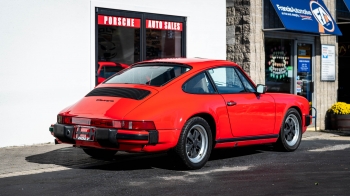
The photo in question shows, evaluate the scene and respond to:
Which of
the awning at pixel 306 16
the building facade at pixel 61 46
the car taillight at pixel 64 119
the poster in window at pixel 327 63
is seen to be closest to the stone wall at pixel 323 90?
the poster in window at pixel 327 63

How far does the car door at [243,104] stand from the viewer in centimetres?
914

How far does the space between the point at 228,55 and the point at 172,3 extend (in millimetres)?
2493

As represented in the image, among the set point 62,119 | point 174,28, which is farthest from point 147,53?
point 62,119

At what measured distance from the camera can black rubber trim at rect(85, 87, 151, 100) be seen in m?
8.28

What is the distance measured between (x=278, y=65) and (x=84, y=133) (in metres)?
9.35

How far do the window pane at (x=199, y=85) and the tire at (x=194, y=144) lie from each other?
50 cm

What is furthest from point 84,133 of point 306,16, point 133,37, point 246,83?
point 306,16

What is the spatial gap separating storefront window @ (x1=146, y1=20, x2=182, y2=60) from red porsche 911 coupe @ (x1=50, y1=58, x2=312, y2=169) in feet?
14.1

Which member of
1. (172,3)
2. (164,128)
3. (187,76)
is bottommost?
(164,128)

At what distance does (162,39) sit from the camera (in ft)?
46.4

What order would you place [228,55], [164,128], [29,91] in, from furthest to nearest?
[228,55] < [29,91] < [164,128]

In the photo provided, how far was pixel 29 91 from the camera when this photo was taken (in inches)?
452

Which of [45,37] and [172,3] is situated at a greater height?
[172,3]

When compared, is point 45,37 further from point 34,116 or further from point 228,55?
point 228,55
